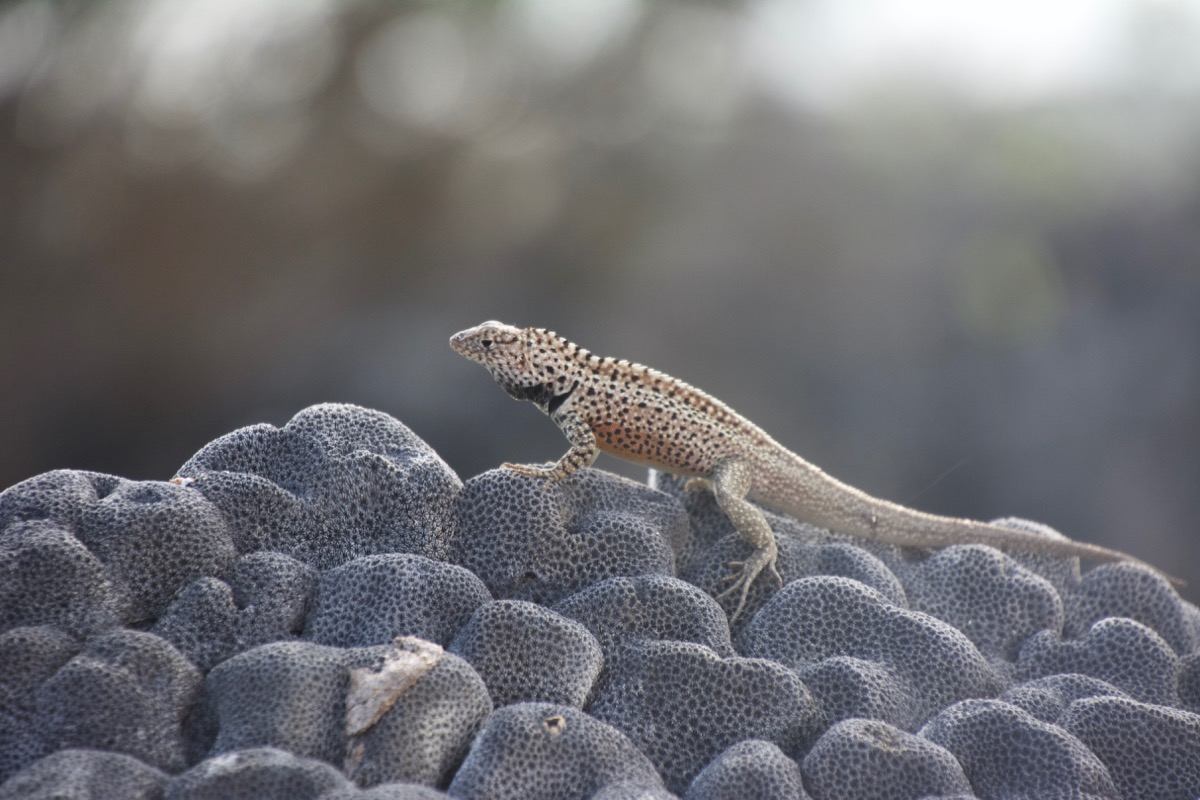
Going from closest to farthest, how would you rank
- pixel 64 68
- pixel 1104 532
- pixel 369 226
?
pixel 1104 532 → pixel 64 68 → pixel 369 226

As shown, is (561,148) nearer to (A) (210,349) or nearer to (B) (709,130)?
(B) (709,130)

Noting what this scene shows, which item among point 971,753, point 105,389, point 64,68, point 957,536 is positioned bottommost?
point 105,389

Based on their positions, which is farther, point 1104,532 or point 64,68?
point 64,68

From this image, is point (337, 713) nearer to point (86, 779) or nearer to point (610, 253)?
point (86, 779)

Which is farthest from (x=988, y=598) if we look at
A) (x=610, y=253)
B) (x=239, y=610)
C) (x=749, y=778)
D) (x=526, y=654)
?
(x=610, y=253)

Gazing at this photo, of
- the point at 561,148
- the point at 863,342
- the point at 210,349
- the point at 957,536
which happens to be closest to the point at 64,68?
the point at 210,349

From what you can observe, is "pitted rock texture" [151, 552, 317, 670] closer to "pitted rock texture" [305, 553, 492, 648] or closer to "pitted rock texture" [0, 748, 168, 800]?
"pitted rock texture" [305, 553, 492, 648]

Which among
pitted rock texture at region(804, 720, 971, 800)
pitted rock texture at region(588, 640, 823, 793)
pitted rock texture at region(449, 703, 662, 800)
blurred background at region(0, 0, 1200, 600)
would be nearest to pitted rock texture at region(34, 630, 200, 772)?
pitted rock texture at region(449, 703, 662, 800)
